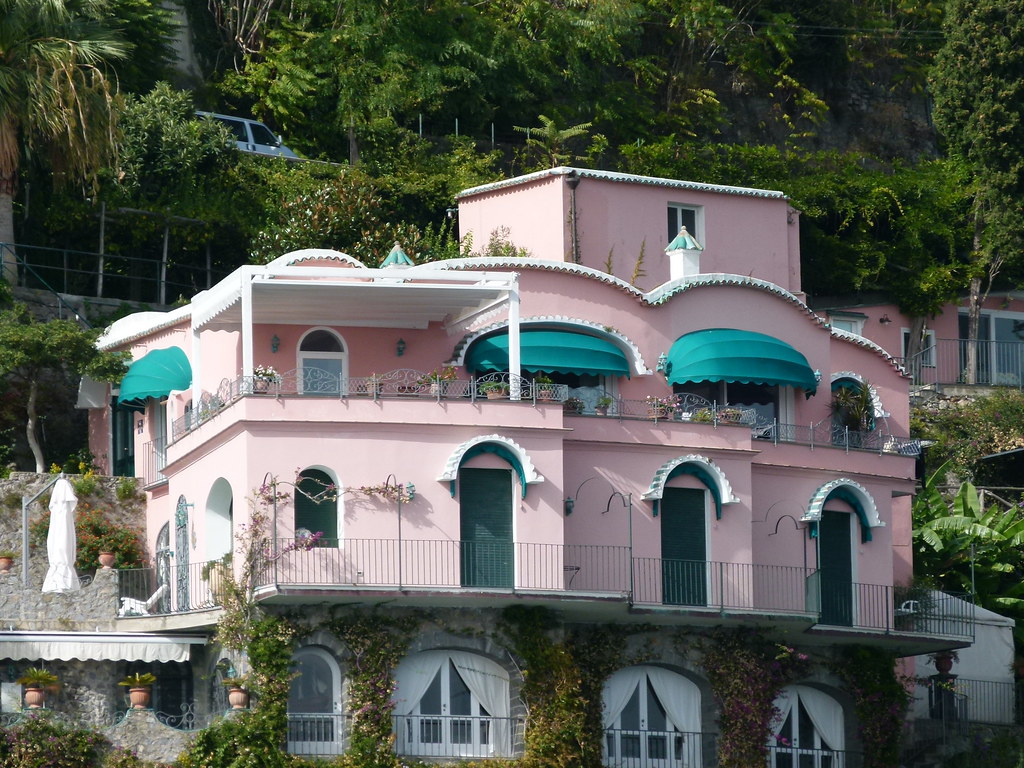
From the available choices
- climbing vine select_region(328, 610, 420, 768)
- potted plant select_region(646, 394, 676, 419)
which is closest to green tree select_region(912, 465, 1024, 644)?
potted plant select_region(646, 394, 676, 419)

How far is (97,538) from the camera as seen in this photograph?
48.1 metres

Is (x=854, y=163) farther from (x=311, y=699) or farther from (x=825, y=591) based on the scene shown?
(x=311, y=699)

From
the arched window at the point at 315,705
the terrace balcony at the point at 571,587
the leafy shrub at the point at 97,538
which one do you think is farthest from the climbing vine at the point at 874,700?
the leafy shrub at the point at 97,538

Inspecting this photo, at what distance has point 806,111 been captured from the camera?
71.1m

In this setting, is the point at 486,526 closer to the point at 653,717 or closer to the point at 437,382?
the point at 437,382

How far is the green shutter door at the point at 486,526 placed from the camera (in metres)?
43.5

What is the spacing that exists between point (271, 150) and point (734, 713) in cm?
2262

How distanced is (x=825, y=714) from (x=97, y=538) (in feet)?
49.2

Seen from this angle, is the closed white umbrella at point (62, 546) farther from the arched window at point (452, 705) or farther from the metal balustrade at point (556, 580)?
the arched window at point (452, 705)

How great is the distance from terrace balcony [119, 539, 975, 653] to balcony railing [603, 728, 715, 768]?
2.19m

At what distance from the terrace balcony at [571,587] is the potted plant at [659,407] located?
282cm

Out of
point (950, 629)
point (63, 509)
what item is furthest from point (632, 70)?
point (63, 509)

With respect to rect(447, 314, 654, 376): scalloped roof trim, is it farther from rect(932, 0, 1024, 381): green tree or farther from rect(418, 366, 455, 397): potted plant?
rect(932, 0, 1024, 381): green tree

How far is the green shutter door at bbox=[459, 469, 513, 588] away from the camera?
43.5 m
